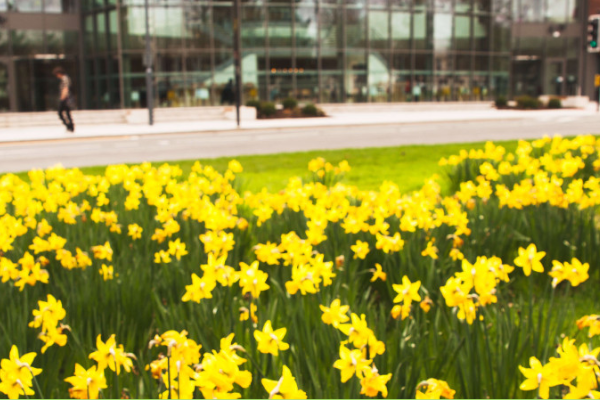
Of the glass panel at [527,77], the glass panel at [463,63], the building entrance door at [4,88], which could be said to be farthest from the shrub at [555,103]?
the building entrance door at [4,88]

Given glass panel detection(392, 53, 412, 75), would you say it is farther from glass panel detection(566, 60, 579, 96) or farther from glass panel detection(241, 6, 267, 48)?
glass panel detection(566, 60, 579, 96)

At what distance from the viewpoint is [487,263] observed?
2633 millimetres

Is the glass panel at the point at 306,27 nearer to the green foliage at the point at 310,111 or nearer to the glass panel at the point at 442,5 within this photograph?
the green foliage at the point at 310,111

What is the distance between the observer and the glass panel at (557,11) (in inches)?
2050

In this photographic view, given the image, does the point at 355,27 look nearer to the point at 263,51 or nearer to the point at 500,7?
the point at 263,51

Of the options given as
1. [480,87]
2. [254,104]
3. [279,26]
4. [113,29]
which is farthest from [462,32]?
[113,29]

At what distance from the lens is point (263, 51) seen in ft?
129

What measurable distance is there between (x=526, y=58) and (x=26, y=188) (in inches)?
2008

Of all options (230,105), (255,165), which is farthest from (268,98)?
(255,165)

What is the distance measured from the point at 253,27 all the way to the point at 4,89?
14.4m

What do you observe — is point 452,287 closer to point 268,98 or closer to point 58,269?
point 58,269

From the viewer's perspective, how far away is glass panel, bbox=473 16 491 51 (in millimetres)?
45812

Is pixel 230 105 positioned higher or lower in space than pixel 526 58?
lower

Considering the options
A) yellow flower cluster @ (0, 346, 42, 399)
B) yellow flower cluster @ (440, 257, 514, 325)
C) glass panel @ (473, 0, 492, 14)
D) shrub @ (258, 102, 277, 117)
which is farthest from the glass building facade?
yellow flower cluster @ (0, 346, 42, 399)
